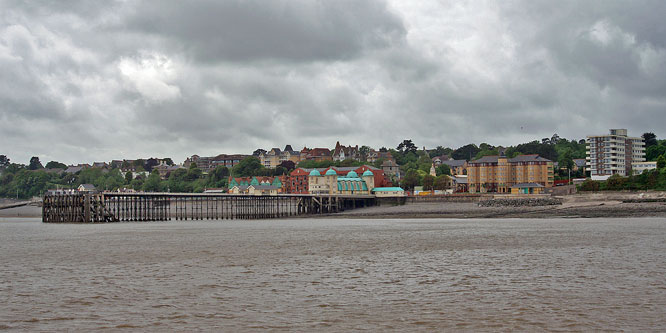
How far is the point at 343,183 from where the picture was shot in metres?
150

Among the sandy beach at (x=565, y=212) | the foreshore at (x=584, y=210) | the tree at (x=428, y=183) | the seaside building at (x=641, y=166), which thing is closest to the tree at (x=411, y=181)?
the tree at (x=428, y=183)

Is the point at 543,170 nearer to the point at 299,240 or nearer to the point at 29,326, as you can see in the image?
the point at 299,240

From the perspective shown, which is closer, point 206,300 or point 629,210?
point 206,300

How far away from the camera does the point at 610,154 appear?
13550cm

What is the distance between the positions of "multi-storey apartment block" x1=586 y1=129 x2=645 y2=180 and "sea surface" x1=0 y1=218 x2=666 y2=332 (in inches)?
4312

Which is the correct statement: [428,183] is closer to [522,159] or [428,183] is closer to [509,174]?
[509,174]

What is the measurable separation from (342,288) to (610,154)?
5169 inches

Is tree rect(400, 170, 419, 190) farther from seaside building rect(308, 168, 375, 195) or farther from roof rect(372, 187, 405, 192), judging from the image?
roof rect(372, 187, 405, 192)

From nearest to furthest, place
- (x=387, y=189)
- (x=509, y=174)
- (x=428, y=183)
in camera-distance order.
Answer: (x=509, y=174) < (x=387, y=189) < (x=428, y=183)

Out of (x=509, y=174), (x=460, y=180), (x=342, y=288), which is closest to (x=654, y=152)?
(x=509, y=174)

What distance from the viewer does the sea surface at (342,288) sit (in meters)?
15.3

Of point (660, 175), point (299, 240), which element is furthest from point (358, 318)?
point (660, 175)

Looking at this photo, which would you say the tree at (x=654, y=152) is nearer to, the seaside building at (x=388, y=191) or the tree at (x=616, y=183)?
the tree at (x=616, y=183)

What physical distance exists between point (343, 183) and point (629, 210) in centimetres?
8335
